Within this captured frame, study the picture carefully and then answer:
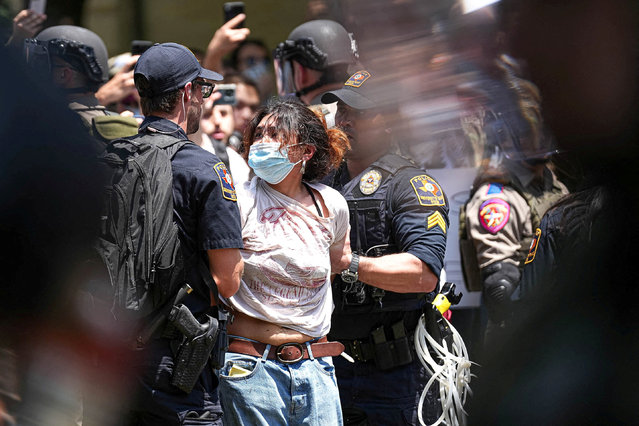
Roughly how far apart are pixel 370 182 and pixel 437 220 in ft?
1.09

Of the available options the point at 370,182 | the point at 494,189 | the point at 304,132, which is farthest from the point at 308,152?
the point at 494,189

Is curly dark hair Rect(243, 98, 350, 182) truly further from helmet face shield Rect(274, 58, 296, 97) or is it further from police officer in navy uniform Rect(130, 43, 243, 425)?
helmet face shield Rect(274, 58, 296, 97)

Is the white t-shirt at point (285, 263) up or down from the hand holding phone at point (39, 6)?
down

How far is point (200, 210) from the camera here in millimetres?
2875

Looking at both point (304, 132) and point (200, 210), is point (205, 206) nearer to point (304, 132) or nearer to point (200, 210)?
point (200, 210)

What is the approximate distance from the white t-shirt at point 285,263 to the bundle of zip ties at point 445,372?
0.57 meters

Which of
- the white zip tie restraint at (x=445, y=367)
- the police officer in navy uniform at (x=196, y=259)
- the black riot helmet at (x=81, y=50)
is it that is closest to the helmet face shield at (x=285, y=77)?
the black riot helmet at (x=81, y=50)

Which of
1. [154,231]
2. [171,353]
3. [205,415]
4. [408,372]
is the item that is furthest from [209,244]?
[408,372]

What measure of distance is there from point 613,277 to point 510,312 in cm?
21

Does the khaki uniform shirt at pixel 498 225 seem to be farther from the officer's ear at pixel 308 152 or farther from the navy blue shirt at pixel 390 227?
the officer's ear at pixel 308 152

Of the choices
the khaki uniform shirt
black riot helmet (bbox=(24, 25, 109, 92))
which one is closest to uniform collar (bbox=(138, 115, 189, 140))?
black riot helmet (bbox=(24, 25, 109, 92))

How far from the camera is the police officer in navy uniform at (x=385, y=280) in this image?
10.9 feet

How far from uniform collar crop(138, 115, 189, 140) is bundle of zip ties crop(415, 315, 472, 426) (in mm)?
1363

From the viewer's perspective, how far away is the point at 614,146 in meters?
0.87
